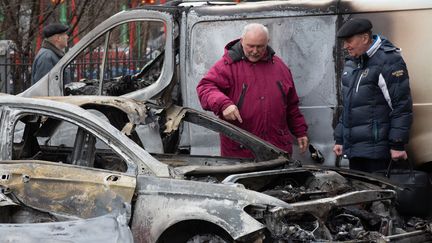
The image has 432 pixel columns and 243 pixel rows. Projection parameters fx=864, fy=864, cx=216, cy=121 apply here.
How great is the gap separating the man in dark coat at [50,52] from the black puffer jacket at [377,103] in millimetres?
3826

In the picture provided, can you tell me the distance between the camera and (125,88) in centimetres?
870

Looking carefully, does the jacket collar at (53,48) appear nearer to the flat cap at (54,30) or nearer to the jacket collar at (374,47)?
the flat cap at (54,30)

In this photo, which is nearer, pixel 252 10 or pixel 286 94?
pixel 286 94

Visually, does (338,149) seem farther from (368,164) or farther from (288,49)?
(288,49)

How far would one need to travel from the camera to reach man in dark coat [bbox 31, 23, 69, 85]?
9.62m

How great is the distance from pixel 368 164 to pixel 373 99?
0.58 m

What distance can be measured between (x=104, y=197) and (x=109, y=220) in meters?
0.46

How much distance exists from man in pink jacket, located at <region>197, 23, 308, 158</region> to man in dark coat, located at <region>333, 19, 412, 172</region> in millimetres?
611

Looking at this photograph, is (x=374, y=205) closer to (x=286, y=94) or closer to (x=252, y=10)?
(x=286, y=94)

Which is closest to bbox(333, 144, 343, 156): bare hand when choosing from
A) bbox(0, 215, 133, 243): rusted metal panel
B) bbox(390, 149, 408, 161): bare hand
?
bbox(390, 149, 408, 161): bare hand

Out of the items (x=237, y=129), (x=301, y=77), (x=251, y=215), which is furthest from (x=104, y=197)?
(x=301, y=77)

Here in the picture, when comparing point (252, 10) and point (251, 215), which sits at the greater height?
point (252, 10)

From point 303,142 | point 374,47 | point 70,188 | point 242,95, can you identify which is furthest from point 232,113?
point 70,188

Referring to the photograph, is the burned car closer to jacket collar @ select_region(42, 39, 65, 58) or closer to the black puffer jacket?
the black puffer jacket
